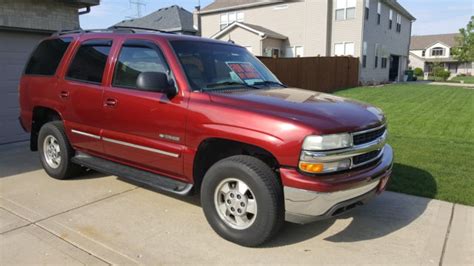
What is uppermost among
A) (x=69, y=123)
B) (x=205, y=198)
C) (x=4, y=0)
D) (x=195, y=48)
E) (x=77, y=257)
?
(x=4, y=0)

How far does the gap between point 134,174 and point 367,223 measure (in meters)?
2.64

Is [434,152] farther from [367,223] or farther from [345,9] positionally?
[345,9]

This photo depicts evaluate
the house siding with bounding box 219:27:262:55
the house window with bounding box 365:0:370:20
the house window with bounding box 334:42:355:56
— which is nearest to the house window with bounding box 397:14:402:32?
the house window with bounding box 365:0:370:20

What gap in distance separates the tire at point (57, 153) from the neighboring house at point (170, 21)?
90.6 ft

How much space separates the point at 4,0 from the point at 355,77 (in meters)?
20.5

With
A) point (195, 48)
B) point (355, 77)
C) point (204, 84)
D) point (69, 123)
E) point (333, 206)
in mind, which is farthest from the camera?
point (355, 77)

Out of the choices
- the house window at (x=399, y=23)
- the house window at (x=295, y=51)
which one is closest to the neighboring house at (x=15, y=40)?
the house window at (x=295, y=51)

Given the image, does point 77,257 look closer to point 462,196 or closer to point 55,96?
point 55,96

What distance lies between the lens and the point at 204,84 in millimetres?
4184

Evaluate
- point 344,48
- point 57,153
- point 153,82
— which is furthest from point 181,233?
point 344,48

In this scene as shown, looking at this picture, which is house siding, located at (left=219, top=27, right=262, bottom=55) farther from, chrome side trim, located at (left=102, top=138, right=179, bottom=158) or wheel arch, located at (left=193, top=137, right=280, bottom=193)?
wheel arch, located at (left=193, top=137, right=280, bottom=193)

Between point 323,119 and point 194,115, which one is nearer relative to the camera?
point 323,119

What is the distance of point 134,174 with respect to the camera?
4.56 meters

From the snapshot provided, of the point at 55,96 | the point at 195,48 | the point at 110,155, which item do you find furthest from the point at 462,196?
the point at 55,96
